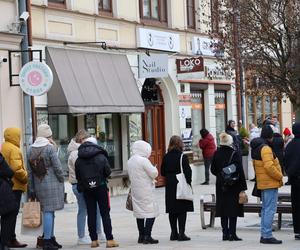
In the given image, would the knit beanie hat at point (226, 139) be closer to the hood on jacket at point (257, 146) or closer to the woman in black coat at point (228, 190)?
the woman in black coat at point (228, 190)

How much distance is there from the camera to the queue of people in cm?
1053

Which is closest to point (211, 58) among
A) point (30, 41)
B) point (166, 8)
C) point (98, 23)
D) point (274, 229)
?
point (166, 8)

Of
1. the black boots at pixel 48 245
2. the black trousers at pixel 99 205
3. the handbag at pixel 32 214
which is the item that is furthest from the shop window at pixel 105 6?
the black boots at pixel 48 245

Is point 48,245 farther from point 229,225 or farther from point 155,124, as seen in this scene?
point 155,124

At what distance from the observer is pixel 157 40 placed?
21750 millimetres

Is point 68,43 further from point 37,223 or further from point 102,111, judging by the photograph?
point 37,223

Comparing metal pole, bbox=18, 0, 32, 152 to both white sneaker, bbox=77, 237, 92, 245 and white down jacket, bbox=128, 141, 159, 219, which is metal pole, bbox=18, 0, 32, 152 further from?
white down jacket, bbox=128, 141, 159, 219

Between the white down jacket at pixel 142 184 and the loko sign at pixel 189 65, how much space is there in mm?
10977

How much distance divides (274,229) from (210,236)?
1.23 metres

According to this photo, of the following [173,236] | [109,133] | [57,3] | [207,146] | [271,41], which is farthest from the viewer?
[207,146]

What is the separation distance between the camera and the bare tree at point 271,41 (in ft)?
43.9

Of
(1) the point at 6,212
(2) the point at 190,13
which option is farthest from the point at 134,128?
(1) the point at 6,212

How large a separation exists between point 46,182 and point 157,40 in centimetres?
1181

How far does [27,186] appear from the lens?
11.1 meters
